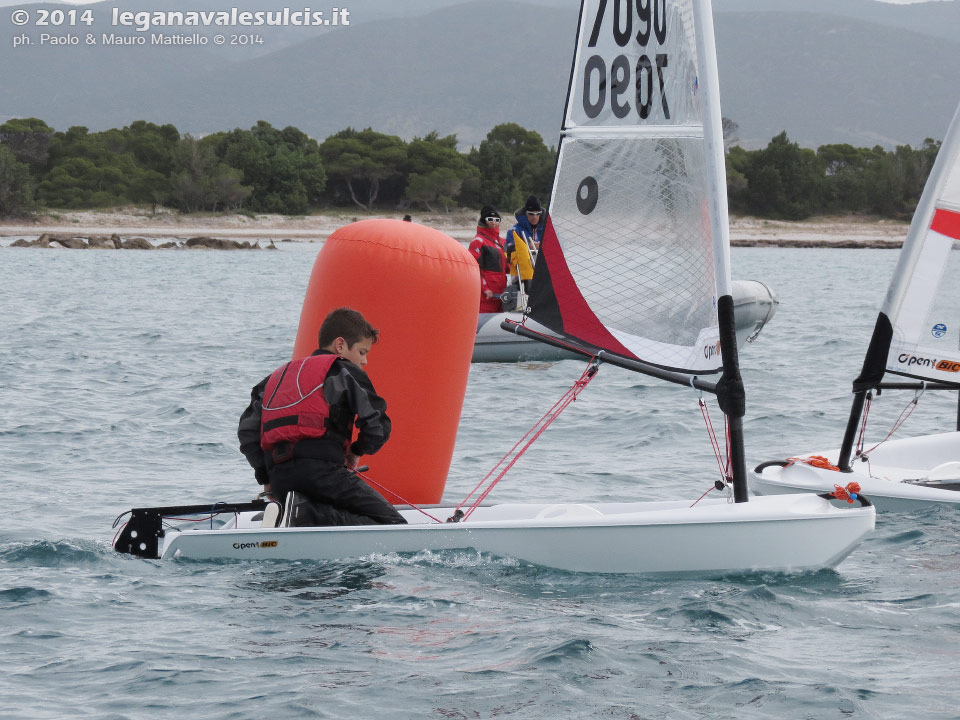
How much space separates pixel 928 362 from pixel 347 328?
10.3 feet

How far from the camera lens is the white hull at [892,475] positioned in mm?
6703

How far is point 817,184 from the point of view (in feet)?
234

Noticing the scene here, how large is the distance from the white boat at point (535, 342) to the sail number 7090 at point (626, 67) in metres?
6.62

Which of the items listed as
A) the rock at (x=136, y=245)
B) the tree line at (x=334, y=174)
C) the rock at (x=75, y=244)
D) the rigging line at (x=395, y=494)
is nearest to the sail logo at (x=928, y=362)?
the rigging line at (x=395, y=494)

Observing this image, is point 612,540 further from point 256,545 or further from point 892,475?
point 892,475

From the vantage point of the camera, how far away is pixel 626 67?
5551 millimetres

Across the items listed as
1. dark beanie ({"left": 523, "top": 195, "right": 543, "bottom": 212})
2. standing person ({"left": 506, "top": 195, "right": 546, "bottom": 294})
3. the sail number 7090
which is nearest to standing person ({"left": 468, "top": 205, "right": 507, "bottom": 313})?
standing person ({"left": 506, "top": 195, "right": 546, "bottom": 294})

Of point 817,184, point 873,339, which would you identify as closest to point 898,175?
point 817,184

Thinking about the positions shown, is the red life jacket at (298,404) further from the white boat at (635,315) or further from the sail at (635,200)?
the sail at (635,200)

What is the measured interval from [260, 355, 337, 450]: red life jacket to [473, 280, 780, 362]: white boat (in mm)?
7241

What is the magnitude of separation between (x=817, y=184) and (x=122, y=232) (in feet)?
122

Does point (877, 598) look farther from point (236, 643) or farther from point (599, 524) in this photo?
point (236, 643)

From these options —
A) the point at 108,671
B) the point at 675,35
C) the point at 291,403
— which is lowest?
the point at 108,671

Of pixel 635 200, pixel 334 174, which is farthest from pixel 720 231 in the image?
pixel 334 174
